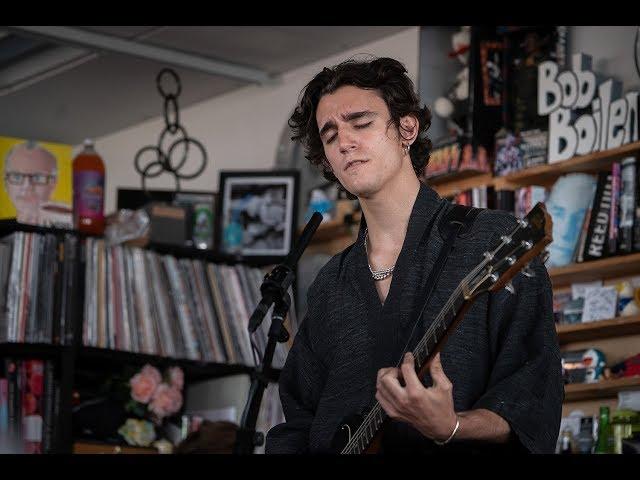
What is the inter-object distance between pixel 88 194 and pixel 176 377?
0.67 meters

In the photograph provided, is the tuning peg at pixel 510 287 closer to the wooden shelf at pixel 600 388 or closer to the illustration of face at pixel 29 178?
the wooden shelf at pixel 600 388

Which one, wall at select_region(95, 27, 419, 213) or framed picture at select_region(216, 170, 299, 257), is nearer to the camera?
framed picture at select_region(216, 170, 299, 257)

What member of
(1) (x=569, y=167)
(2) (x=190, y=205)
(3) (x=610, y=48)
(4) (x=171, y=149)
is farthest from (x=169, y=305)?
(3) (x=610, y=48)

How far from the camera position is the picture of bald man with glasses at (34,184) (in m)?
4.12

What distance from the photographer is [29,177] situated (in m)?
4.19

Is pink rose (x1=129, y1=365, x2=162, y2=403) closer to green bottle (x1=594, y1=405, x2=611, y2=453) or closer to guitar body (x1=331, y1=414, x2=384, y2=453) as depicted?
green bottle (x1=594, y1=405, x2=611, y2=453)

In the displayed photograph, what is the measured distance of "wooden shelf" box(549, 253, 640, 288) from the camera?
354 cm

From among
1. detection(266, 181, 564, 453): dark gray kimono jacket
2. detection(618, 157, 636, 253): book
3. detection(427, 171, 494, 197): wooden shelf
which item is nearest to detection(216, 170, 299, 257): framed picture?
detection(427, 171, 494, 197): wooden shelf

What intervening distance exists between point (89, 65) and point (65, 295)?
1479mm

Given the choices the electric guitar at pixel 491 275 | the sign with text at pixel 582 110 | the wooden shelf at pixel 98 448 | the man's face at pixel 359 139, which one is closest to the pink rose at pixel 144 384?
the wooden shelf at pixel 98 448

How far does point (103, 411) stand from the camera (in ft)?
13.4

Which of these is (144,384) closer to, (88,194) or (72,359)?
(72,359)

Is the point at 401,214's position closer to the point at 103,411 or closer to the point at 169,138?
the point at 103,411

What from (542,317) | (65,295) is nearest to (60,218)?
(65,295)
